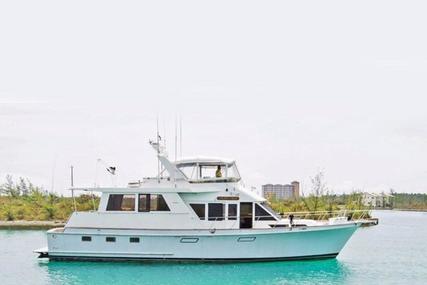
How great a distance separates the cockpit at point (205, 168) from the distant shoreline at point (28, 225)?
1759 centimetres

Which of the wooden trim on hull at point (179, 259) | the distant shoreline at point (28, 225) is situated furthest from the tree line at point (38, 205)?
the wooden trim on hull at point (179, 259)

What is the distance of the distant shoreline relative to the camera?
125 feet

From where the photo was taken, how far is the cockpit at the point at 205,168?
75.4 feet

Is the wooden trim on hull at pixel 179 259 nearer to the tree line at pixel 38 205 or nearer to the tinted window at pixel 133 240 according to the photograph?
the tinted window at pixel 133 240

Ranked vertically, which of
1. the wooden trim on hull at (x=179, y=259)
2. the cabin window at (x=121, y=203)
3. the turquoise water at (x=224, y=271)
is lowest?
the turquoise water at (x=224, y=271)

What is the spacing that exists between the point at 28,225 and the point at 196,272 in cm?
2050

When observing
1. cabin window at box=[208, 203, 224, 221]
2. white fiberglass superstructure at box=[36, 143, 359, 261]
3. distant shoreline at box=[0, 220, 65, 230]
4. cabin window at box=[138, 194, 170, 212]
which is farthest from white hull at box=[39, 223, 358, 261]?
distant shoreline at box=[0, 220, 65, 230]

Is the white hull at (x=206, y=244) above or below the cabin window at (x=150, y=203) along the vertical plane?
below

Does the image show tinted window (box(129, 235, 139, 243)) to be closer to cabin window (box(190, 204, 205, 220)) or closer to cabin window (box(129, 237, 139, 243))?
cabin window (box(129, 237, 139, 243))

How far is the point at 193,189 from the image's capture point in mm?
22609

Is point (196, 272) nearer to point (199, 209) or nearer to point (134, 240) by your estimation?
point (199, 209)

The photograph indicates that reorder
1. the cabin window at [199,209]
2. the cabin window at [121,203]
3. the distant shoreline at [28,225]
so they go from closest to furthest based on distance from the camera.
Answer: the cabin window at [199,209] < the cabin window at [121,203] < the distant shoreline at [28,225]

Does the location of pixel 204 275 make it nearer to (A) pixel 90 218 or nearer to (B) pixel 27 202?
(A) pixel 90 218

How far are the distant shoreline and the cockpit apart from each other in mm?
17593
